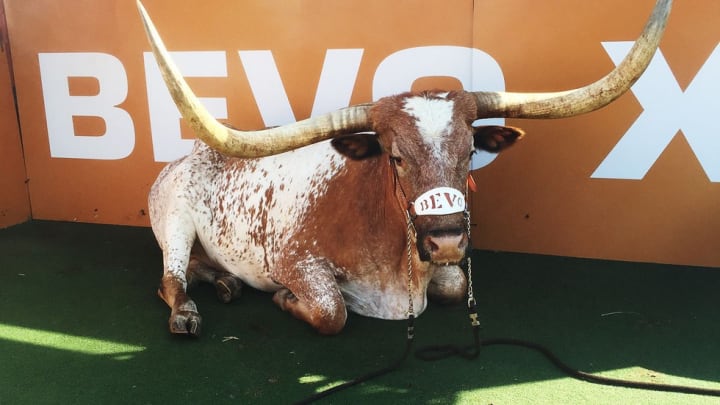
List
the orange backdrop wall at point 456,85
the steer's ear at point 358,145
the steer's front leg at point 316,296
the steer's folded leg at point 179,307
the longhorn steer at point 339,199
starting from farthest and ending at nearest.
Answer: the orange backdrop wall at point 456,85
the steer's folded leg at point 179,307
the steer's front leg at point 316,296
the steer's ear at point 358,145
the longhorn steer at point 339,199

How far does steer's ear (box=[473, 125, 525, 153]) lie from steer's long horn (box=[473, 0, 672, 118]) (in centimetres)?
7

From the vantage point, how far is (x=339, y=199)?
3629mm

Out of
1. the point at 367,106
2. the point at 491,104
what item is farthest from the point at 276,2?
the point at 491,104

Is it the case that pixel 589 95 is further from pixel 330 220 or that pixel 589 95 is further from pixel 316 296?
pixel 316 296

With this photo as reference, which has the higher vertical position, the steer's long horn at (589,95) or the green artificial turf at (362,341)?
the steer's long horn at (589,95)

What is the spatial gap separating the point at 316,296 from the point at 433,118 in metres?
1.14

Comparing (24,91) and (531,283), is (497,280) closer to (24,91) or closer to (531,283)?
(531,283)

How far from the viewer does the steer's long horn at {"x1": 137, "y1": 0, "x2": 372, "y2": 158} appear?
2.59 m

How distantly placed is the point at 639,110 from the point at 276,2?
279 cm

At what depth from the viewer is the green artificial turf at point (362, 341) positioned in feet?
9.34

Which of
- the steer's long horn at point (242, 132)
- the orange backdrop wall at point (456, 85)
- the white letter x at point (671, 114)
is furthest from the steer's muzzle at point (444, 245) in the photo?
the white letter x at point (671, 114)

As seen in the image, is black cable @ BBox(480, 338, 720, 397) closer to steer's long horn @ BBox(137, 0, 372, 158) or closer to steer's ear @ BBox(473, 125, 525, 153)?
steer's ear @ BBox(473, 125, 525, 153)

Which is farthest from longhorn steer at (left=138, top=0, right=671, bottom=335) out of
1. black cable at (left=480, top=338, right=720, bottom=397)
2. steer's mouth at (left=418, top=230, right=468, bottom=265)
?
black cable at (left=480, top=338, right=720, bottom=397)

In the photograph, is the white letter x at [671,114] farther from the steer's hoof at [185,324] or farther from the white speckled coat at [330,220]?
the steer's hoof at [185,324]
